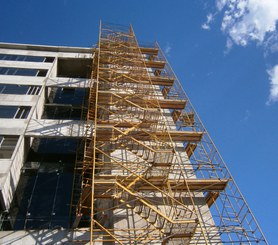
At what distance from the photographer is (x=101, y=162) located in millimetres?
17422

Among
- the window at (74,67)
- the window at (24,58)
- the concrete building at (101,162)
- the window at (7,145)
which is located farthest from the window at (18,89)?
the window at (74,67)

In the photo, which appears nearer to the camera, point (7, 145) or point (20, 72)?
point (7, 145)

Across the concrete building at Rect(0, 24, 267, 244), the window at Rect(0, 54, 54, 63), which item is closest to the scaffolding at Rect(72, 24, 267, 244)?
the concrete building at Rect(0, 24, 267, 244)

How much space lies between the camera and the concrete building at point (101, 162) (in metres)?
15.4

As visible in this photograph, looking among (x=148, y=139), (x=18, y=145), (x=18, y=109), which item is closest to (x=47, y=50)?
(x=18, y=109)

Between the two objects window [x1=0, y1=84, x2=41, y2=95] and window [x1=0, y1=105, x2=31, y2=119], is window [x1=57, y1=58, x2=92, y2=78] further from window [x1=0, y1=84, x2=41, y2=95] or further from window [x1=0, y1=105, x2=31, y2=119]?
window [x1=0, y1=105, x2=31, y2=119]

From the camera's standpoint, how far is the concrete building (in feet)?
50.6

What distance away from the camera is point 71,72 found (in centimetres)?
3403

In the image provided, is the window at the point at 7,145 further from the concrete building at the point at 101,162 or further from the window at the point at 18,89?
the window at the point at 18,89

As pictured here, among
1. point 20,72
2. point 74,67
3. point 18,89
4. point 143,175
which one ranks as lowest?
point 143,175

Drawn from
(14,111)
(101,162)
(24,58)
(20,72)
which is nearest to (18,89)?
(20,72)

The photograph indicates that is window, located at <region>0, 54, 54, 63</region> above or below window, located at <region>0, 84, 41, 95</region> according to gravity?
above

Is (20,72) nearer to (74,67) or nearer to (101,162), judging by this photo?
(74,67)

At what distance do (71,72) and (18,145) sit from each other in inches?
624
